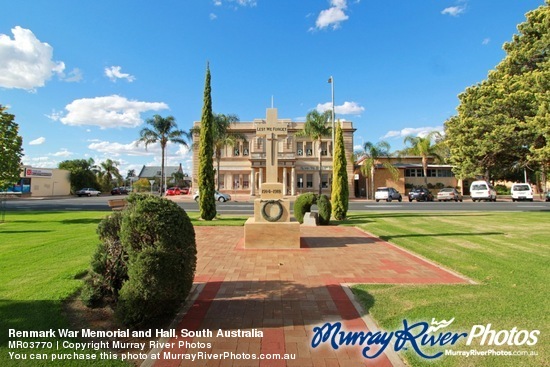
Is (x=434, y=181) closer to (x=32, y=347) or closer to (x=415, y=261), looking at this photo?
(x=415, y=261)

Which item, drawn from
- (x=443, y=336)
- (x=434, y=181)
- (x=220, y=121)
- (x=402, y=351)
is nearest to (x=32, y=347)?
(x=402, y=351)

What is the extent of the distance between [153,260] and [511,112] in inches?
786

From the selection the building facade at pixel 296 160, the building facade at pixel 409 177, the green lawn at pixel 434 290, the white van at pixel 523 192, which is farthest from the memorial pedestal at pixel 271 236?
the building facade at pixel 409 177

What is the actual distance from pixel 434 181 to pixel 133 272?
151ft

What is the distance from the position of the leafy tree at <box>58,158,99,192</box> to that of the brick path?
54279mm

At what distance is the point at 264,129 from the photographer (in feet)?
30.9

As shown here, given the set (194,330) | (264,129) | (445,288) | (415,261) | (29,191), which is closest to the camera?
A: (194,330)

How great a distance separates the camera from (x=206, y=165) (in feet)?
52.6

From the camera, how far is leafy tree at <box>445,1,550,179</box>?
14664mm

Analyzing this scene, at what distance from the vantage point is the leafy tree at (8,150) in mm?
13734

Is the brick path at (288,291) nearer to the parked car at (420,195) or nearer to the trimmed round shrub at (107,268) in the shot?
the trimmed round shrub at (107,268)

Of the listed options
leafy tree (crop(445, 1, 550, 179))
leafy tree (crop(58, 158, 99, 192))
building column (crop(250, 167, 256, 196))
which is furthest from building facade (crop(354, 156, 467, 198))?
leafy tree (crop(58, 158, 99, 192))

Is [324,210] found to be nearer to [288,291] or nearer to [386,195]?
[288,291]

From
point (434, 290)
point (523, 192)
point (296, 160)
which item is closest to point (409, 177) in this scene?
point (523, 192)
